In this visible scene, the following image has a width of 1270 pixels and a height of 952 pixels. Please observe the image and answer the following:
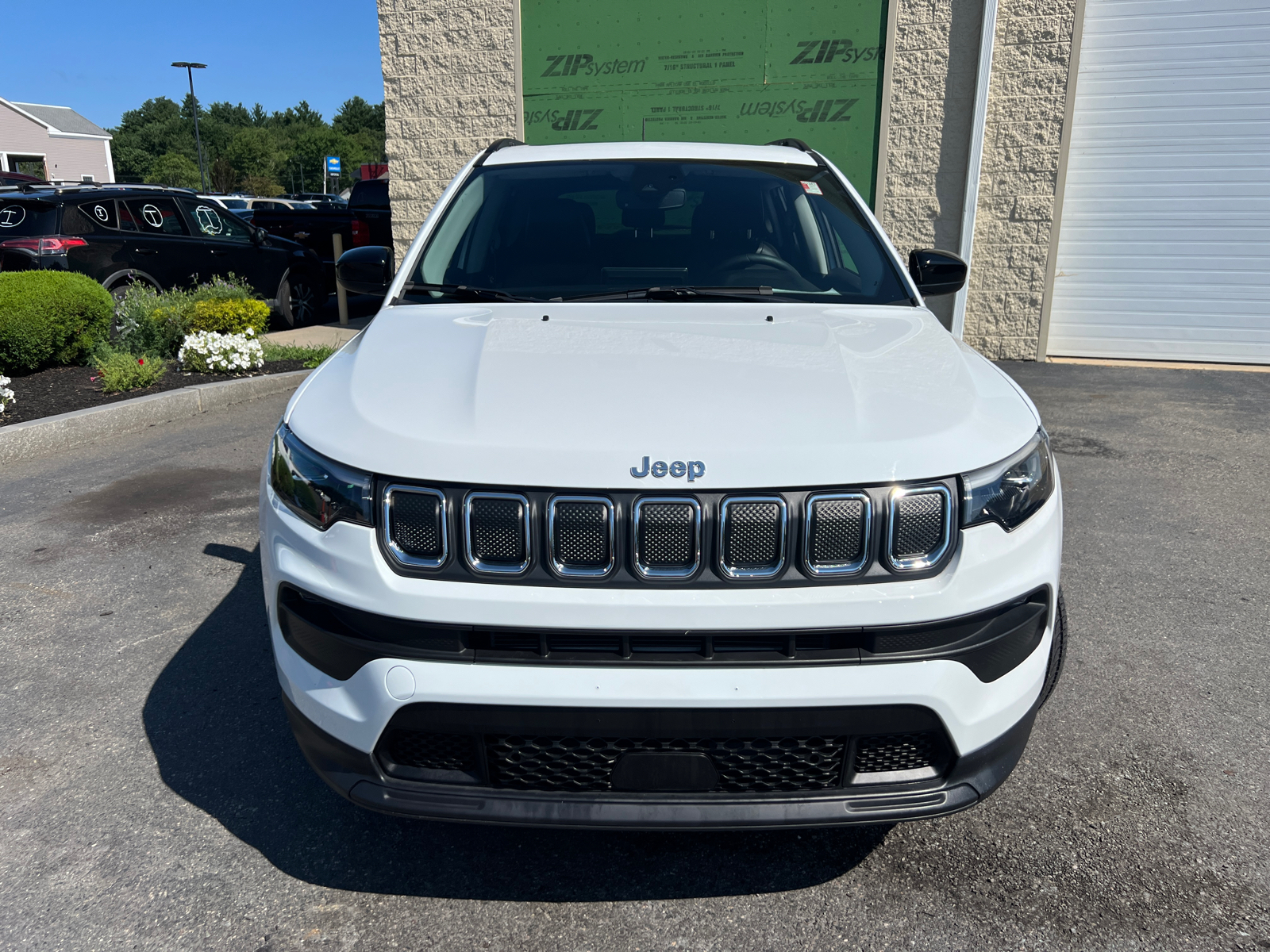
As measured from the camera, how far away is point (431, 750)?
1.99 m

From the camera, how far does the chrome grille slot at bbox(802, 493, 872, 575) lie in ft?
6.18

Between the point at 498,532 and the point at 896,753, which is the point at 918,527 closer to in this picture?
the point at 896,753

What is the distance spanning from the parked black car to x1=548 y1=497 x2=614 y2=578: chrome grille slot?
962cm

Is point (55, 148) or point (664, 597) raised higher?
point (55, 148)

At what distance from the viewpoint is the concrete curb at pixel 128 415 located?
6.23 metres

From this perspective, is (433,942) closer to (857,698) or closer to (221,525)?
(857,698)

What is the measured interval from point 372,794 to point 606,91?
9570 millimetres

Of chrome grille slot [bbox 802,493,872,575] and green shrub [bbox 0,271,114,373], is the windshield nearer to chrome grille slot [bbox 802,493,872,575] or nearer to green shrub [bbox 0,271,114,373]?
chrome grille slot [bbox 802,493,872,575]

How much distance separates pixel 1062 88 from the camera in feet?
30.1

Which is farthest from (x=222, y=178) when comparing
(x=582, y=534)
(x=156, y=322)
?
(x=582, y=534)

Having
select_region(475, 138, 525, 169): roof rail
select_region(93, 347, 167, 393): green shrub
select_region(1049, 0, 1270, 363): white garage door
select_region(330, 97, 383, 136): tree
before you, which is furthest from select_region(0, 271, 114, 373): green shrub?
select_region(330, 97, 383, 136): tree

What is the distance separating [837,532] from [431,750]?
38.5 inches

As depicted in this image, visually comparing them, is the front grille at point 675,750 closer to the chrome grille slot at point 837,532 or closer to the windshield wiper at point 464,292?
the chrome grille slot at point 837,532

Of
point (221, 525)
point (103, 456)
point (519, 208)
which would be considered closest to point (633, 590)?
point (519, 208)
